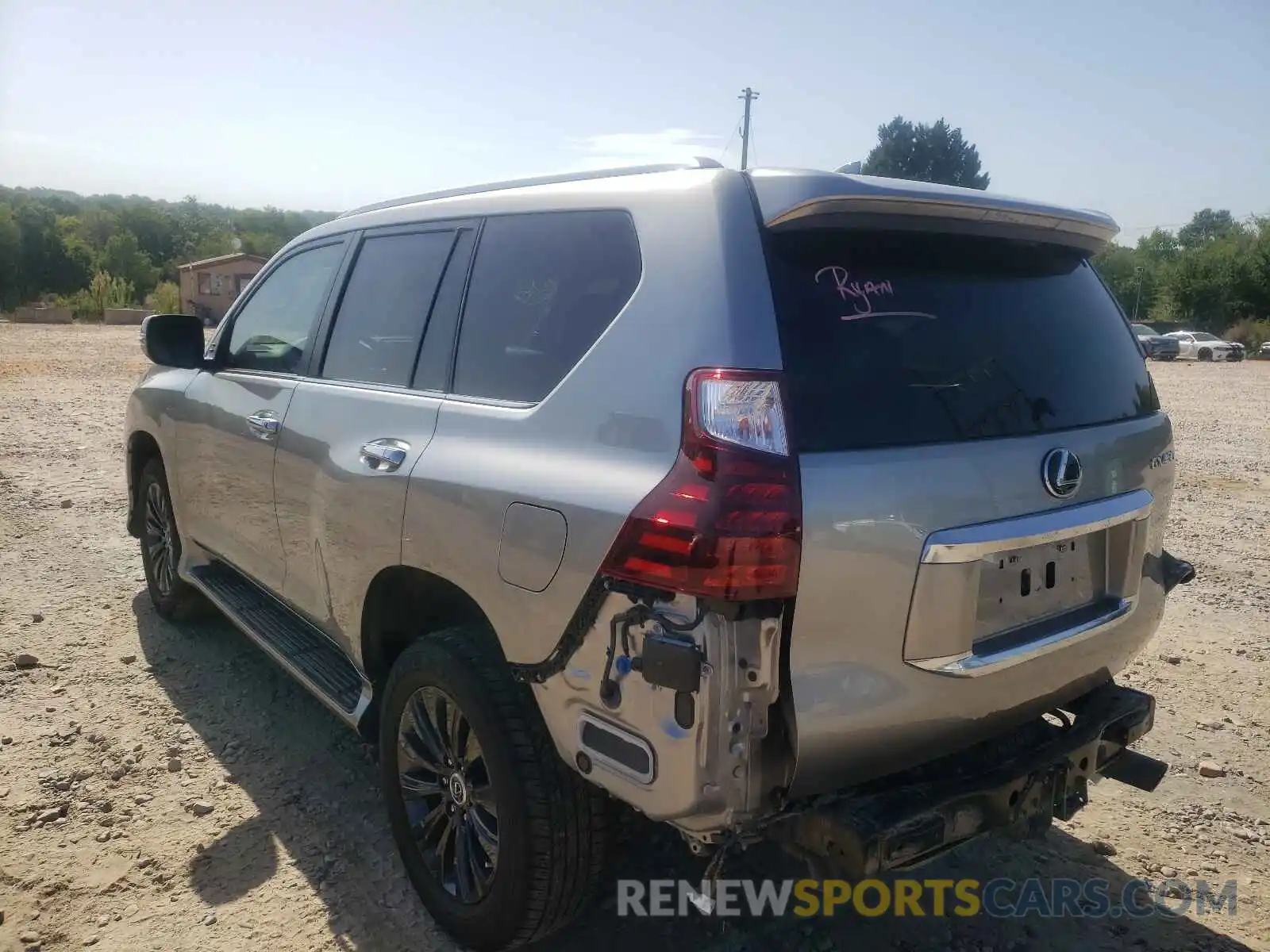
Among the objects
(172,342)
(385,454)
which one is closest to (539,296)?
(385,454)

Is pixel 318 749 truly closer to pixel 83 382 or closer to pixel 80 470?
pixel 80 470

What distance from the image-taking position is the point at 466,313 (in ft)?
8.98

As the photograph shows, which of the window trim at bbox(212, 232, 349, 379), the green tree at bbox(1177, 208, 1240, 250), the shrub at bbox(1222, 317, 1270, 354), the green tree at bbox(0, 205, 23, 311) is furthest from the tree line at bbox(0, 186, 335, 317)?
the green tree at bbox(1177, 208, 1240, 250)

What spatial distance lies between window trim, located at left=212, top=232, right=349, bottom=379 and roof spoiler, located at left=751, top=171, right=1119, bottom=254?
1.92 m

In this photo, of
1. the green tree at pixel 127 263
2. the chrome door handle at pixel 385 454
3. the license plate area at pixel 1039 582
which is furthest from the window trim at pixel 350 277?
the green tree at pixel 127 263

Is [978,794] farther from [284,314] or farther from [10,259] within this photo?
[10,259]

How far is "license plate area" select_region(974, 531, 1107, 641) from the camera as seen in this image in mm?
2139

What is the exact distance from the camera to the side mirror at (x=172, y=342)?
13.3 ft

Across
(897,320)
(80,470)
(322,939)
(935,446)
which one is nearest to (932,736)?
(935,446)

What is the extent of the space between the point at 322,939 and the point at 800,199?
2352 mm

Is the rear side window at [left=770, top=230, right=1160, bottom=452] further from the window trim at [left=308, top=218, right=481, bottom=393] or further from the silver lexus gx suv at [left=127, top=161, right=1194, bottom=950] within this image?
the window trim at [left=308, top=218, right=481, bottom=393]

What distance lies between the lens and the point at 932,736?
2125mm

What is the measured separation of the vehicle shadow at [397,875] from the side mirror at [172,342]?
1598 millimetres

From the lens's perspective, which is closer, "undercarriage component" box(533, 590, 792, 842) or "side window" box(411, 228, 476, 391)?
"undercarriage component" box(533, 590, 792, 842)
